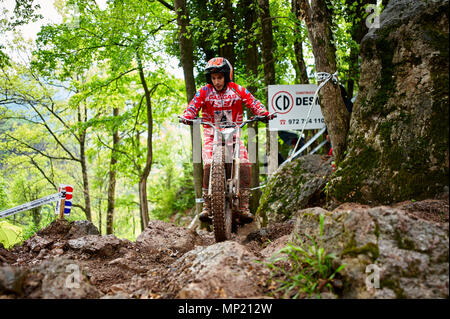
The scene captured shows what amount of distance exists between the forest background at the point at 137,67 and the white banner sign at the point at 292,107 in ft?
2.99

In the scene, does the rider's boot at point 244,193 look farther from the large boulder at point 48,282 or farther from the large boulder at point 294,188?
the large boulder at point 48,282

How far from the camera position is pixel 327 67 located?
509 centimetres

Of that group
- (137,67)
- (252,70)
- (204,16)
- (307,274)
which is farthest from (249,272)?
(137,67)

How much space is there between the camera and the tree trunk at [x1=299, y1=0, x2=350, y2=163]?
4836mm


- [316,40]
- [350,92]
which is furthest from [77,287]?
[350,92]

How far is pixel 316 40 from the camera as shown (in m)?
5.10

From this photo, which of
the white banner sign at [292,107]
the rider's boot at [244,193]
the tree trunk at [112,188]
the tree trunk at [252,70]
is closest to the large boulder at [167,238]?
the rider's boot at [244,193]

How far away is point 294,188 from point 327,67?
7.59 feet

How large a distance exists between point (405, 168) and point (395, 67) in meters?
1.21

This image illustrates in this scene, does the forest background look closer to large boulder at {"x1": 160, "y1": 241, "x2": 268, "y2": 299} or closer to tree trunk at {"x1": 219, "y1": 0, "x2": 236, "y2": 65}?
tree trunk at {"x1": 219, "y1": 0, "x2": 236, "y2": 65}

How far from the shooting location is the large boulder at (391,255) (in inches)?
80.3
